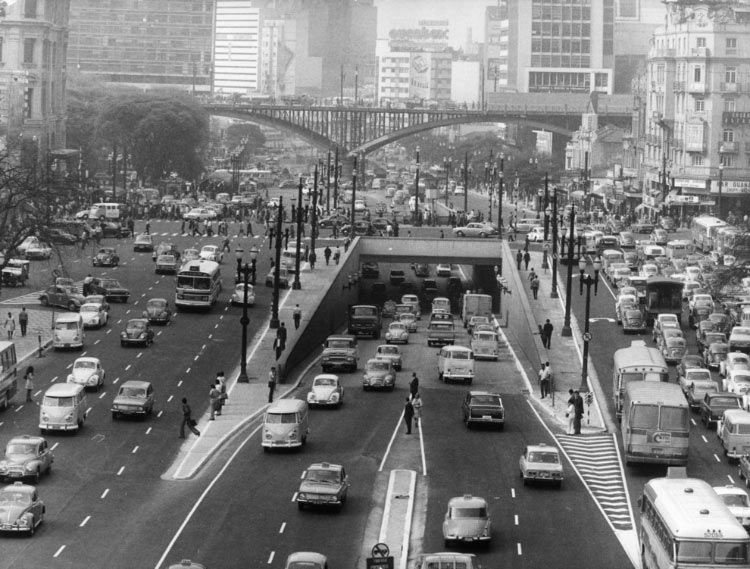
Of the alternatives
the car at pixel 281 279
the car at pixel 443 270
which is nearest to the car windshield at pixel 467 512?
the car at pixel 281 279

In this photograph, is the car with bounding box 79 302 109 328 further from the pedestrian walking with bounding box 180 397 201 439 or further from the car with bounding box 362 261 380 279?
the car with bounding box 362 261 380 279

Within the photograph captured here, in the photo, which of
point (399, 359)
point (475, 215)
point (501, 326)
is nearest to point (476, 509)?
point (399, 359)

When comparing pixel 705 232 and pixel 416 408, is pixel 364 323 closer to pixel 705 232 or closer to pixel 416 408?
pixel 416 408

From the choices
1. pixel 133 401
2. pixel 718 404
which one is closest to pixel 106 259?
pixel 133 401

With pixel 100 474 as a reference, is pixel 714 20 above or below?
above

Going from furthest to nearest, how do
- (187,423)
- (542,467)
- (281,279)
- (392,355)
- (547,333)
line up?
(281,279) < (547,333) < (392,355) < (187,423) < (542,467)

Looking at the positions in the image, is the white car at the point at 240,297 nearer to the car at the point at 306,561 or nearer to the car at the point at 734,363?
the car at the point at 734,363

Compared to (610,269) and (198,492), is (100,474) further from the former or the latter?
(610,269)

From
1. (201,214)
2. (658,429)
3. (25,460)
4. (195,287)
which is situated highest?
(201,214)
